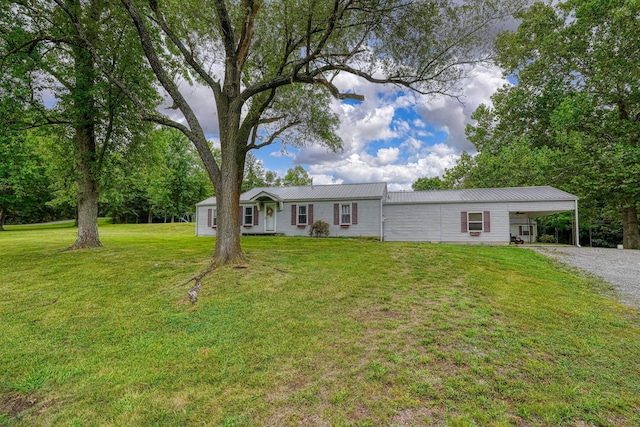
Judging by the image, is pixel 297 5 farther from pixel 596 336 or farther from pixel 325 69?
pixel 596 336

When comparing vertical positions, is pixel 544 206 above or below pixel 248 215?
above

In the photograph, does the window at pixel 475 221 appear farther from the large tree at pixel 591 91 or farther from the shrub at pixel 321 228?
the shrub at pixel 321 228

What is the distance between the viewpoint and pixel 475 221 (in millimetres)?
15797

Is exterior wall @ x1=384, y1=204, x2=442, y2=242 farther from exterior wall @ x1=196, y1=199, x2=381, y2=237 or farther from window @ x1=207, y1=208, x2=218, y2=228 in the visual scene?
window @ x1=207, y1=208, x2=218, y2=228

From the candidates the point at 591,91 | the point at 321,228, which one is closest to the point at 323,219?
the point at 321,228

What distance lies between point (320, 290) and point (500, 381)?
337cm

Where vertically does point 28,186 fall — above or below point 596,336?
above

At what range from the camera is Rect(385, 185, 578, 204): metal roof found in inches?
593

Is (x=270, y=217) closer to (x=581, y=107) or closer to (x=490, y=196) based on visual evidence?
(x=490, y=196)

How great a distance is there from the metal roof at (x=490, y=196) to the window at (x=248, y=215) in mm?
9178

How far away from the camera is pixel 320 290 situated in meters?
5.70

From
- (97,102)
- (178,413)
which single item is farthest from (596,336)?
(97,102)

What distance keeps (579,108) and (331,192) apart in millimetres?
15472

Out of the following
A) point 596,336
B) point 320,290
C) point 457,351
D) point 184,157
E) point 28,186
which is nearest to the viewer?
point 457,351
